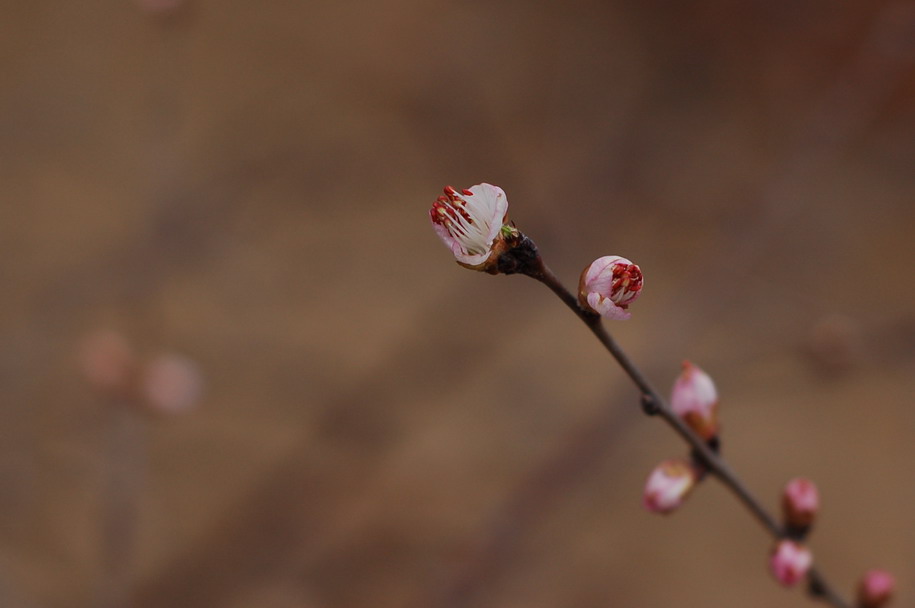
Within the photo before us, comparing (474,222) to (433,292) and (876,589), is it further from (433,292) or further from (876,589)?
(433,292)

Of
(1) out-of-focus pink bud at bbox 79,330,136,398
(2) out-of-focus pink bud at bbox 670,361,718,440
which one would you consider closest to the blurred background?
(1) out-of-focus pink bud at bbox 79,330,136,398

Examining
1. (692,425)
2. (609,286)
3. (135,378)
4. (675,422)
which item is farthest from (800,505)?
(135,378)

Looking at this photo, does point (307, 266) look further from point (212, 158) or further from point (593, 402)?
point (593, 402)

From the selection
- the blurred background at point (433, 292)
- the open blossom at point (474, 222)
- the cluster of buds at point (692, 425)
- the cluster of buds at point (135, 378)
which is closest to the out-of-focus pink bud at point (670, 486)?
the cluster of buds at point (692, 425)

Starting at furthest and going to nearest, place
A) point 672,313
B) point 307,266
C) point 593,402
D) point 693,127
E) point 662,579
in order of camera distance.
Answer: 1. point 693,127
2. point 307,266
3. point 593,402
4. point 662,579
5. point 672,313

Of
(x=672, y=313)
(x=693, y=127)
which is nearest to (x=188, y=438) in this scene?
(x=672, y=313)

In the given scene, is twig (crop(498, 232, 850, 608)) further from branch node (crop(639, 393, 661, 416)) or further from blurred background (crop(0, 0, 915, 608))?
blurred background (crop(0, 0, 915, 608))

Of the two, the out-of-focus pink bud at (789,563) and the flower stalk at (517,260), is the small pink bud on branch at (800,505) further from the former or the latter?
the flower stalk at (517,260)
